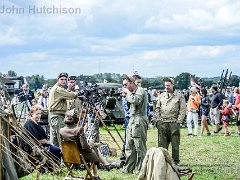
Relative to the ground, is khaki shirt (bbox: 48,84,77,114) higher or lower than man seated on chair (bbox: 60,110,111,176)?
higher

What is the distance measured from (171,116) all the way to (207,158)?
7.69 ft

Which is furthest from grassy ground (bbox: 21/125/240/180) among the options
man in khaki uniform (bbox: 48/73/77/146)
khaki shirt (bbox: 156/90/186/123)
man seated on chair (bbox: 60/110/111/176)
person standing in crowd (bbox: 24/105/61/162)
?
man in khaki uniform (bbox: 48/73/77/146)

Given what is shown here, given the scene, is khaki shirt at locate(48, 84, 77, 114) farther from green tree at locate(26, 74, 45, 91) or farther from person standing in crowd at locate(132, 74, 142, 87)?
green tree at locate(26, 74, 45, 91)

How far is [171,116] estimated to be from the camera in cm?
1098

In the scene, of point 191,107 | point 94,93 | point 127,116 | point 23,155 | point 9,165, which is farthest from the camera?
point 191,107

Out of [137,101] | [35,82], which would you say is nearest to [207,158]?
[137,101]

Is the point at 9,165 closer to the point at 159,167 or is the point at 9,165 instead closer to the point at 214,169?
the point at 159,167

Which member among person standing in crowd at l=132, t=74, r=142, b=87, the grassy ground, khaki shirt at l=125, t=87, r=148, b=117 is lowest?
the grassy ground

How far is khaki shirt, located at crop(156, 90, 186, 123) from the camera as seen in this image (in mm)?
10977

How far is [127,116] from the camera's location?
11688 mm

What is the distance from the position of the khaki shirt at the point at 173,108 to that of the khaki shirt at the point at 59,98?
1961 millimetres

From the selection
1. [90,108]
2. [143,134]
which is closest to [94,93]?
[90,108]

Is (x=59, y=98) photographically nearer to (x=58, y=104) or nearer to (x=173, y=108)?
(x=58, y=104)

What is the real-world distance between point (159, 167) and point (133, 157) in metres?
3.85
